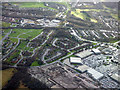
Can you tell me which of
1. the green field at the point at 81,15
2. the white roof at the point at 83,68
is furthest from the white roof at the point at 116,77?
the green field at the point at 81,15

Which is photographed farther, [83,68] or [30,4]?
[30,4]

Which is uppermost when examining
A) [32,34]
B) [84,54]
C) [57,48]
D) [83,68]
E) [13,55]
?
[32,34]

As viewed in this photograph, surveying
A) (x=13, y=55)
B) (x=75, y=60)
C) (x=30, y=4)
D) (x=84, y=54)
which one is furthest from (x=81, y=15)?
(x=13, y=55)

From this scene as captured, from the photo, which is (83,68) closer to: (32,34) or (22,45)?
(22,45)

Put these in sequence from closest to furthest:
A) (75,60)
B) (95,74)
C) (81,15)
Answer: (95,74), (75,60), (81,15)

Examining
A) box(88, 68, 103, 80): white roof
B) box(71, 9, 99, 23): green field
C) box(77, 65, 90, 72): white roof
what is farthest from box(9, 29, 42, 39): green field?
box(71, 9, 99, 23): green field

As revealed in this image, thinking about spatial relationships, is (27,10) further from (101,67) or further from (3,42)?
(101,67)

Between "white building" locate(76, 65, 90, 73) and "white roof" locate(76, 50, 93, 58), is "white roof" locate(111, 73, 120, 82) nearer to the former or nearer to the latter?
"white building" locate(76, 65, 90, 73)

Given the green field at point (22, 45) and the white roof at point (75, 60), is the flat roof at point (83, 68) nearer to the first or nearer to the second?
the white roof at point (75, 60)

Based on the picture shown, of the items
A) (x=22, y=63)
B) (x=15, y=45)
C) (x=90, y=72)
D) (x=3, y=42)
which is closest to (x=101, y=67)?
(x=90, y=72)
